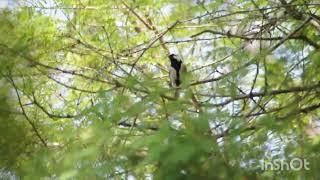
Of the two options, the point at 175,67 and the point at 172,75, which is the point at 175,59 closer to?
the point at 175,67

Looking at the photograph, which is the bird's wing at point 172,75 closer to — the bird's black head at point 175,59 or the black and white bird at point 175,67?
the black and white bird at point 175,67

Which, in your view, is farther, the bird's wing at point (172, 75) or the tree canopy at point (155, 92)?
the bird's wing at point (172, 75)

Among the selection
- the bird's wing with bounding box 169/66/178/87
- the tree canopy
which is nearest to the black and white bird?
the bird's wing with bounding box 169/66/178/87

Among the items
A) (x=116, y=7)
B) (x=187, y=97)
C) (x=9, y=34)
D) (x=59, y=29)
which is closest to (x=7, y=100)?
(x=9, y=34)

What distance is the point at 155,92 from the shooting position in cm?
174

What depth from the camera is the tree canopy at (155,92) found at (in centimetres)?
159

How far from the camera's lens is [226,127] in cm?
172

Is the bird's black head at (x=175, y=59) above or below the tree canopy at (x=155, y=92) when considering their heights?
above

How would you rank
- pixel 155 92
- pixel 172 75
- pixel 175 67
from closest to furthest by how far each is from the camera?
pixel 155 92
pixel 172 75
pixel 175 67

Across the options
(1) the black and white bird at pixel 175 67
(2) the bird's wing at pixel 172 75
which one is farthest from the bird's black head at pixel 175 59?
(2) the bird's wing at pixel 172 75

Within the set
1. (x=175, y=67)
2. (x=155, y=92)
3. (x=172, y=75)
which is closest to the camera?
(x=155, y=92)

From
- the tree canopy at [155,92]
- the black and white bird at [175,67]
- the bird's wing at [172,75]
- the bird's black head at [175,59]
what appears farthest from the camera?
the bird's black head at [175,59]

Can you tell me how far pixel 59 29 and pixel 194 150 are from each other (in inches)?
70.3

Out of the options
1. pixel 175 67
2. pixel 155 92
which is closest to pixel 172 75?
pixel 175 67
